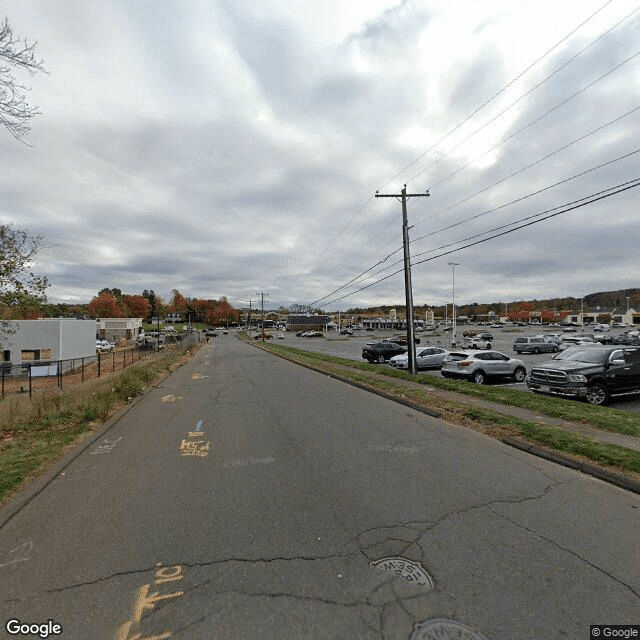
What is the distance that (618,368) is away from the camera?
11.7 meters

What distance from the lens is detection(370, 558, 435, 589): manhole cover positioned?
3.17m

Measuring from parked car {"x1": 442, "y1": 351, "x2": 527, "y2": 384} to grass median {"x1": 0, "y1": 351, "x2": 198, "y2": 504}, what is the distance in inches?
520

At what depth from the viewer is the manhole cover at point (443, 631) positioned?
257 centimetres

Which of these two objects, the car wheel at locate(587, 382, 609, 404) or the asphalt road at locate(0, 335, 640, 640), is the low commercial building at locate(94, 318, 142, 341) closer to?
the asphalt road at locate(0, 335, 640, 640)

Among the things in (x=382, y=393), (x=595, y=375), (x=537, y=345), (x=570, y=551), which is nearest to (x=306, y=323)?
(x=537, y=345)

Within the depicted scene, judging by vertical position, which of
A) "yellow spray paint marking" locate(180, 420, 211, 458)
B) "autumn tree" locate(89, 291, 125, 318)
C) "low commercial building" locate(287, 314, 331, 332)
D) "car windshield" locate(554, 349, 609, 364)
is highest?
"autumn tree" locate(89, 291, 125, 318)

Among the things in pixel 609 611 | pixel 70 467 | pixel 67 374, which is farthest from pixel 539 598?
pixel 67 374

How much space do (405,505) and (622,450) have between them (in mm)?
4238

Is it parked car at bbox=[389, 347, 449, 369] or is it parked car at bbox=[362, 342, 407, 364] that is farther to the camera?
parked car at bbox=[362, 342, 407, 364]

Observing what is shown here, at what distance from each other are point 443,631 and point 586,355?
492 inches

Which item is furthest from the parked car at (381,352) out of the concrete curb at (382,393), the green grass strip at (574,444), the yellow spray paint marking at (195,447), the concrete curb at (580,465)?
the yellow spray paint marking at (195,447)

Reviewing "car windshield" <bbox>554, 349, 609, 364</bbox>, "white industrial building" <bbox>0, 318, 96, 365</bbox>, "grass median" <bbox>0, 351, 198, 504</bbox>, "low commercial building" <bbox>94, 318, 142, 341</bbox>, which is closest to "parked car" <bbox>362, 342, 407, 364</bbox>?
"car windshield" <bbox>554, 349, 609, 364</bbox>

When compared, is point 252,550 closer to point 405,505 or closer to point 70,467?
point 405,505

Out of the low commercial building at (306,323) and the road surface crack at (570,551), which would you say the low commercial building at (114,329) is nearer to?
the low commercial building at (306,323)
